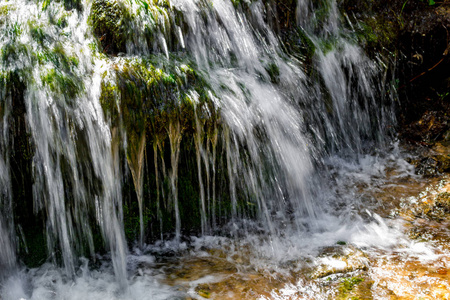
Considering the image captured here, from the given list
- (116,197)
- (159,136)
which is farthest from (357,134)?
(116,197)

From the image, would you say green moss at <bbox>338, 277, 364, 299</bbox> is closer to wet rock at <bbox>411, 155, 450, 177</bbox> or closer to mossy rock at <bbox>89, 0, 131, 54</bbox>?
wet rock at <bbox>411, 155, 450, 177</bbox>

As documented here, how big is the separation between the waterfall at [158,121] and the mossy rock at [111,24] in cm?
1

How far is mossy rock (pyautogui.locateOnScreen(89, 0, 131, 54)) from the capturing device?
10.0 feet

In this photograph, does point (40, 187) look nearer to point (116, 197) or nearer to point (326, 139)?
point (116, 197)

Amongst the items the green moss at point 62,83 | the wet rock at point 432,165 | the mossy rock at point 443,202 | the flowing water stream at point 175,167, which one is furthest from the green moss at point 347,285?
the green moss at point 62,83

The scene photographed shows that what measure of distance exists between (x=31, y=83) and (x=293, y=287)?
231 cm

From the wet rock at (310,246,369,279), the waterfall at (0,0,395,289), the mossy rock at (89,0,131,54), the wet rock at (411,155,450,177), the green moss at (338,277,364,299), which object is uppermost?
the mossy rock at (89,0,131,54)

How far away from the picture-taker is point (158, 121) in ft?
9.09

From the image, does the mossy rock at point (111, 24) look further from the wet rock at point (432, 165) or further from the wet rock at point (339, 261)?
the wet rock at point (432, 165)

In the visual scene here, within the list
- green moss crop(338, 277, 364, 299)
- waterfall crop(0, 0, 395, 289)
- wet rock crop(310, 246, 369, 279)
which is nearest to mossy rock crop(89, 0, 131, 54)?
waterfall crop(0, 0, 395, 289)

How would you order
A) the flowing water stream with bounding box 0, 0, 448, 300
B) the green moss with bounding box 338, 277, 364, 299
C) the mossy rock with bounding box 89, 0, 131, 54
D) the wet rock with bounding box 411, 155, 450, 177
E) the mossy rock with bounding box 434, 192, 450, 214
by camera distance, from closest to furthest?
the green moss with bounding box 338, 277, 364, 299 → the flowing water stream with bounding box 0, 0, 448, 300 → the mossy rock with bounding box 89, 0, 131, 54 → the mossy rock with bounding box 434, 192, 450, 214 → the wet rock with bounding box 411, 155, 450, 177

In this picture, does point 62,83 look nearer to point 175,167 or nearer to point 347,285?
point 175,167

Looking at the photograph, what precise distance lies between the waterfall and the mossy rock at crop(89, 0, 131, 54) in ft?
0.04

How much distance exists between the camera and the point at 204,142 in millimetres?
3006
